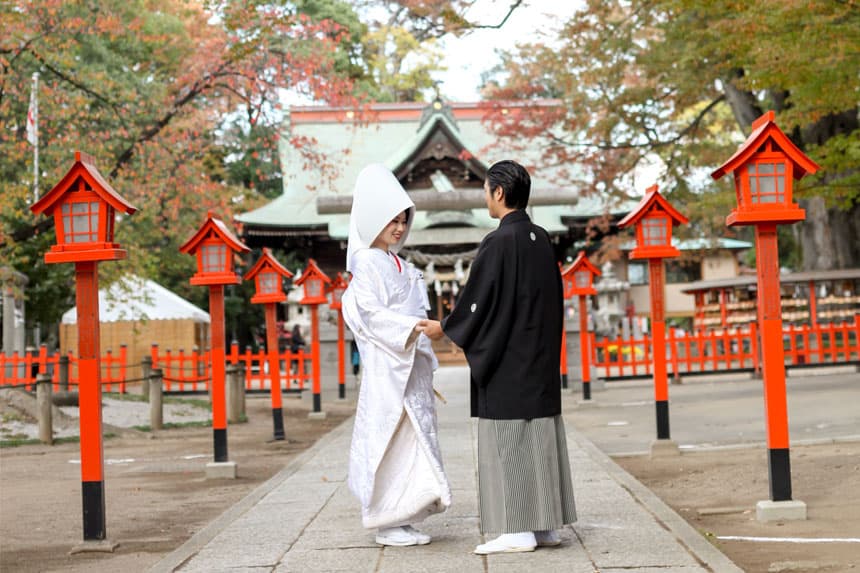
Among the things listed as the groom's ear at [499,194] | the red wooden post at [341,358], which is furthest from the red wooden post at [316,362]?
the groom's ear at [499,194]

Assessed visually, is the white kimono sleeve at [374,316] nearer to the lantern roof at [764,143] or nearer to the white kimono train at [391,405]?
the white kimono train at [391,405]

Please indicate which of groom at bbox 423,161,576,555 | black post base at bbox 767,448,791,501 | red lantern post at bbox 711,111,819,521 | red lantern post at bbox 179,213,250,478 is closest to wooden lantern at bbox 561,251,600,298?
red lantern post at bbox 179,213,250,478

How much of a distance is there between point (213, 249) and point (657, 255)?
4.30 meters

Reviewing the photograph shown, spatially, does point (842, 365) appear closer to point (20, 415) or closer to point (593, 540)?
point (20, 415)

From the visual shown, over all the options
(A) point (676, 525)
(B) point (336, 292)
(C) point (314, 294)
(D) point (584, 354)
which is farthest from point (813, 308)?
(A) point (676, 525)

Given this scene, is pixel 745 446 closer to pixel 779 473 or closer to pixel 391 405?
pixel 779 473

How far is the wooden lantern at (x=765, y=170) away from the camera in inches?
265

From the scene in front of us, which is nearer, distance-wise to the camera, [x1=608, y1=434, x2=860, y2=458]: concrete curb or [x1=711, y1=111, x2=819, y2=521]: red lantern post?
[x1=711, y1=111, x2=819, y2=521]: red lantern post

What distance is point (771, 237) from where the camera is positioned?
675cm

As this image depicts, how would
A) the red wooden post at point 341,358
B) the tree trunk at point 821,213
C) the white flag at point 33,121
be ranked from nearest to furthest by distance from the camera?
the white flag at point 33,121 → the tree trunk at point 821,213 → the red wooden post at point 341,358

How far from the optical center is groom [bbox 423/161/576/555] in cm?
539

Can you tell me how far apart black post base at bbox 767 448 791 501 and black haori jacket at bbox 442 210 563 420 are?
1.82 m

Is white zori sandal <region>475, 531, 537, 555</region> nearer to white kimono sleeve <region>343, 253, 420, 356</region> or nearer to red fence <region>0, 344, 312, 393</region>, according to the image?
white kimono sleeve <region>343, 253, 420, 356</region>

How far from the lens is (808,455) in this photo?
9.23 meters
